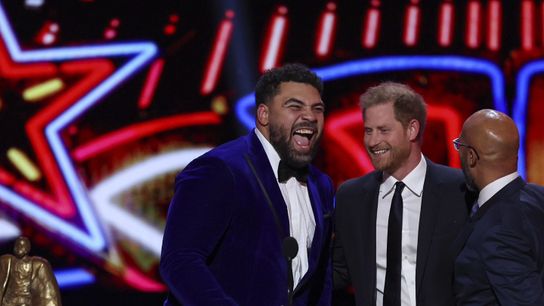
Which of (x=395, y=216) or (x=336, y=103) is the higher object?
(x=336, y=103)

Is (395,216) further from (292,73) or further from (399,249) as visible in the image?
(292,73)

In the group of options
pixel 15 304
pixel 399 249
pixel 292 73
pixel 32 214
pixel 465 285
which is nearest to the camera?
pixel 465 285

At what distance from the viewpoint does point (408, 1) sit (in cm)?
590

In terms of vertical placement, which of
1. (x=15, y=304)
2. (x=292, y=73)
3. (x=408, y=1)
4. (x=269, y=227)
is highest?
(x=408, y=1)

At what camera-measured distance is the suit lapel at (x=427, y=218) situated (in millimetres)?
3041

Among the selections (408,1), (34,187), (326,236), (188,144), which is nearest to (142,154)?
(188,144)

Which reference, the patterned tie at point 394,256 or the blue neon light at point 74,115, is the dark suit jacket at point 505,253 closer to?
the patterned tie at point 394,256

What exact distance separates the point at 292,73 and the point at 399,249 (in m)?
0.81

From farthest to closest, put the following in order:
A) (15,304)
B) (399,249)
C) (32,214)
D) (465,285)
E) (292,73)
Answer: (32,214)
(15,304)
(399,249)
(292,73)
(465,285)

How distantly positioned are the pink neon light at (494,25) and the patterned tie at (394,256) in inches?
119

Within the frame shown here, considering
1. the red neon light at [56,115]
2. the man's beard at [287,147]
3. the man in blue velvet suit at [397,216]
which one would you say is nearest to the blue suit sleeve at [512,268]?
the man in blue velvet suit at [397,216]

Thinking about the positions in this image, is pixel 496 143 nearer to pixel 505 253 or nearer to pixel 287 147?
pixel 505 253

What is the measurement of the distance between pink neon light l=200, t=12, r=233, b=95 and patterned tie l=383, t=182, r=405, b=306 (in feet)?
9.20

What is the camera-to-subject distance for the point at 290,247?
263cm
